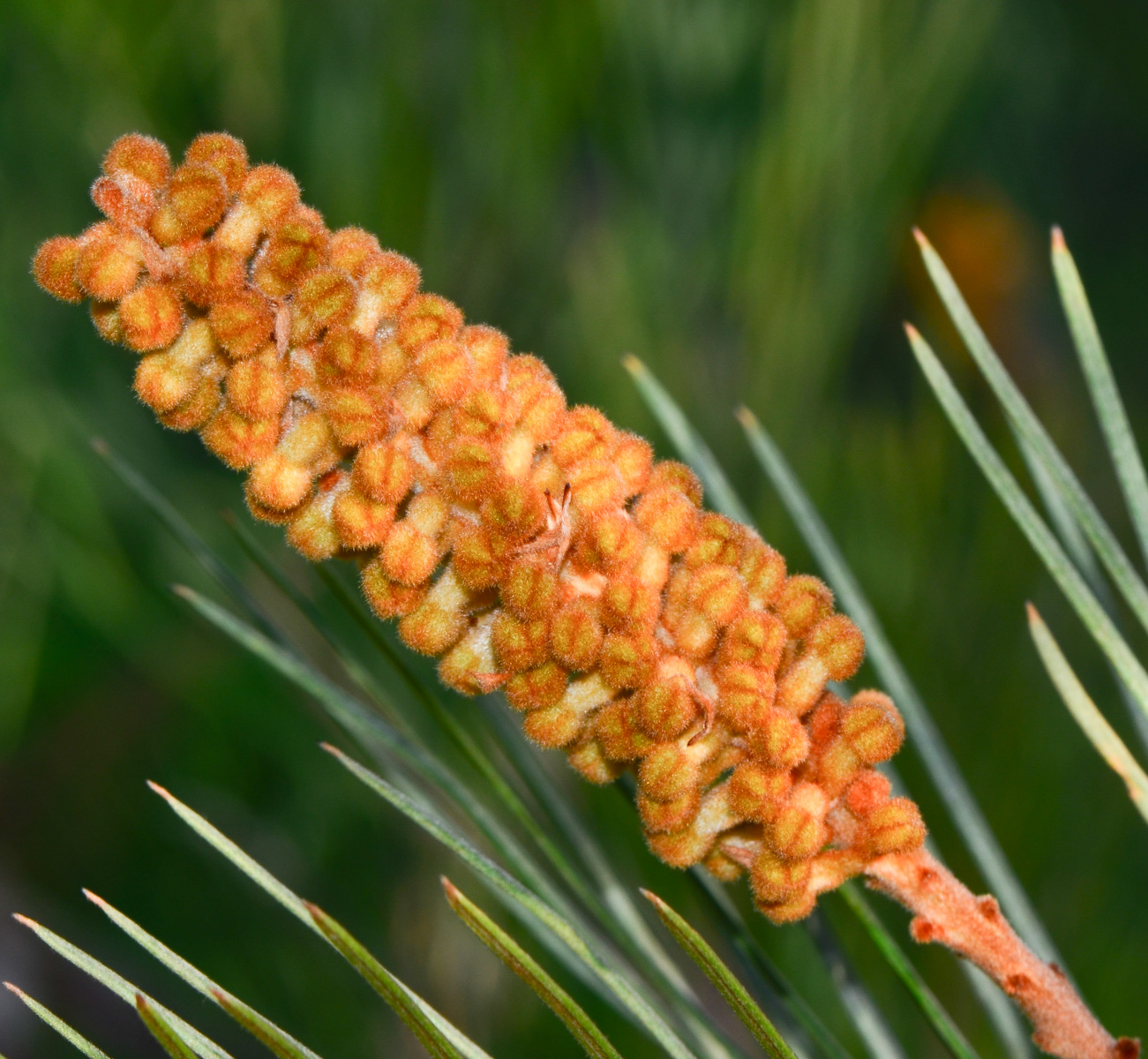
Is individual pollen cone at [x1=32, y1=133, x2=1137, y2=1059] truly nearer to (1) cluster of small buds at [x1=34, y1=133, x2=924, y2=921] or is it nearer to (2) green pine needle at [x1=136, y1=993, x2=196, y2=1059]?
(1) cluster of small buds at [x1=34, y1=133, x2=924, y2=921]

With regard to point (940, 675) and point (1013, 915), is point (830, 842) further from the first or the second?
point (940, 675)

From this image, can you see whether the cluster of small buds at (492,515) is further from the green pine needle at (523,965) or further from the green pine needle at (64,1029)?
the green pine needle at (64,1029)

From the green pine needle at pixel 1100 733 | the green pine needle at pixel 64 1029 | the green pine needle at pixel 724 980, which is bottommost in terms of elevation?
the green pine needle at pixel 64 1029

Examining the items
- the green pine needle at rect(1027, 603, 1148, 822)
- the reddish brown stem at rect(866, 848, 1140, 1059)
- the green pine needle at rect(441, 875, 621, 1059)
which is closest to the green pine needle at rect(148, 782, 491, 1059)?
the green pine needle at rect(441, 875, 621, 1059)

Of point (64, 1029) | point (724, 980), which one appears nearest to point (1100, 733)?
point (724, 980)

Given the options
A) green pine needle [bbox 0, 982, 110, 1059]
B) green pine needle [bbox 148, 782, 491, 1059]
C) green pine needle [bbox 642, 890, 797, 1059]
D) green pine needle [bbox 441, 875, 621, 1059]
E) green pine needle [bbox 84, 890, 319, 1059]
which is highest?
green pine needle [bbox 642, 890, 797, 1059]

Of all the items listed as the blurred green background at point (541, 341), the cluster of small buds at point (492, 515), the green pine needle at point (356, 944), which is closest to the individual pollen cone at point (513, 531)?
the cluster of small buds at point (492, 515)

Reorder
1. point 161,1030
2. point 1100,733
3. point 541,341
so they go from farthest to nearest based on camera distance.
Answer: point 541,341 < point 1100,733 < point 161,1030

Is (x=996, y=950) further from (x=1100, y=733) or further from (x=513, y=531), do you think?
(x=513, y=531)
